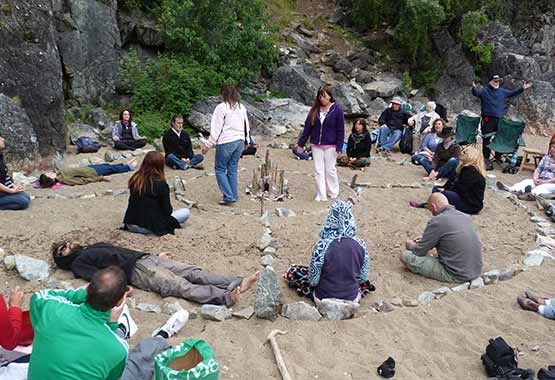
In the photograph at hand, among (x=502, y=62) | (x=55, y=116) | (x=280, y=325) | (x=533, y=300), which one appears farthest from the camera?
(x=502, y=62)

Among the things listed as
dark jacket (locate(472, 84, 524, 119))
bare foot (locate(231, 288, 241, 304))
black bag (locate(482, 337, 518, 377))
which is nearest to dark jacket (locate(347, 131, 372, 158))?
dark jacket (locate(472, 84, 524, 119))

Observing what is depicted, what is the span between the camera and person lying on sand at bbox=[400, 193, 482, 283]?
6.00m

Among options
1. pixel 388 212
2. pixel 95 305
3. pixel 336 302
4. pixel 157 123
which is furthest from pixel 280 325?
pixel 157 123

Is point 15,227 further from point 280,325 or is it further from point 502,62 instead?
point 502,62

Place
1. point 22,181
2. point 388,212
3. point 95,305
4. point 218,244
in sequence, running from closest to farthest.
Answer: point 95,305 → point 218,244 → point 388,212 → point 22,181

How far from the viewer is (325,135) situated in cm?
905

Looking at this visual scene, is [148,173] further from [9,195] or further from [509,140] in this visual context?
[509,140]

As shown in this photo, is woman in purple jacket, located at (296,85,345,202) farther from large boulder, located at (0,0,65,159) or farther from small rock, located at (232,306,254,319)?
large boulder, located at (0,0,65,159)

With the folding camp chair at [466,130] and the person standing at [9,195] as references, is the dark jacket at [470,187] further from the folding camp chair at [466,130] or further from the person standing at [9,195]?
the person standing at [9,195]

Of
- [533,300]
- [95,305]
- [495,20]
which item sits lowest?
[533,300]

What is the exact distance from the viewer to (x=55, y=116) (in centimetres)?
1143

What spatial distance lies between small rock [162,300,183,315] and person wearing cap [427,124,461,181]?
702 centimetres

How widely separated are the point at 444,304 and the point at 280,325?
6.20 feet

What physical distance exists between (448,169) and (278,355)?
285 inches
